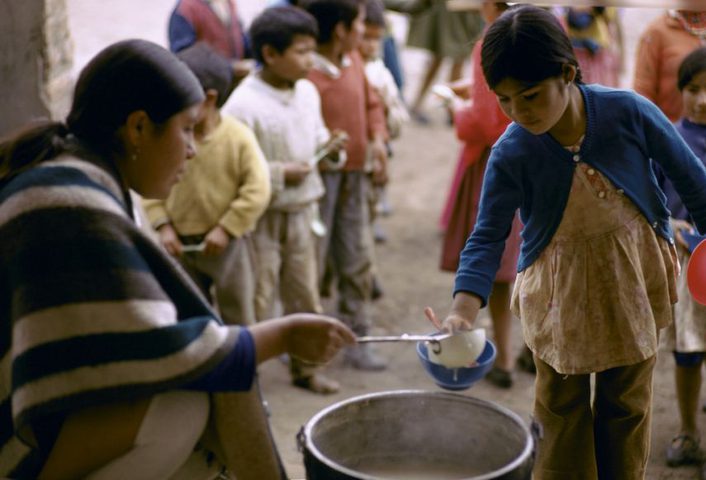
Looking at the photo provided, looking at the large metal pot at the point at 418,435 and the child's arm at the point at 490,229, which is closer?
the large metal pot at the point at 418,435

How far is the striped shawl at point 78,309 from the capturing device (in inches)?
86.6

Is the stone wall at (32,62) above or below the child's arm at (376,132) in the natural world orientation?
above

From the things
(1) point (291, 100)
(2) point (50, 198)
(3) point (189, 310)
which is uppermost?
→ (2) point (50, 198)

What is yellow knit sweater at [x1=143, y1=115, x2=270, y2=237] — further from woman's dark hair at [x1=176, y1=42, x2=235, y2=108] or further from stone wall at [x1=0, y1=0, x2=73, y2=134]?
stone wall at [x1=0, y1=0, x2=73, y2=134]

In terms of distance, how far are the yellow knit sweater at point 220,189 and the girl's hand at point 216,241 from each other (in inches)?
1.0

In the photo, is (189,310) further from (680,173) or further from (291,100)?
(291,100)

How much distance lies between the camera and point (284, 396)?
15.1 ft

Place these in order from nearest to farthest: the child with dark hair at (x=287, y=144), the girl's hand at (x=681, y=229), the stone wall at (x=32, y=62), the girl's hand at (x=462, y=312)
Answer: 1. the girl's hand at (x=462, y=312)
2. the girl's hand at (x=681, y=229)
3. the stone wall at (x=32, y=62)
4. the child with dark hair at (x=287, y=144)

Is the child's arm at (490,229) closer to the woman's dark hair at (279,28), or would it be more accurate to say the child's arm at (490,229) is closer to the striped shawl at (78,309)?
the striped shawl at (78,309)

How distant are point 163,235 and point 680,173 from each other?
7.16 feet

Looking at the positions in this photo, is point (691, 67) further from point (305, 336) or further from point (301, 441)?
point (301, 441)

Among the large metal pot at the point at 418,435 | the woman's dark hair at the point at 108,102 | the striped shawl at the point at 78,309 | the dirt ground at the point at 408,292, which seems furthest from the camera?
the dirt ground at the point at 408,292

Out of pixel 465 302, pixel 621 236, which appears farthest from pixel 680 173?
pixel 465 302

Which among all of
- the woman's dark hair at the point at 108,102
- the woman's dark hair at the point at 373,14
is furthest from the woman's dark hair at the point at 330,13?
the woman's dark hair at the point at 108,102
